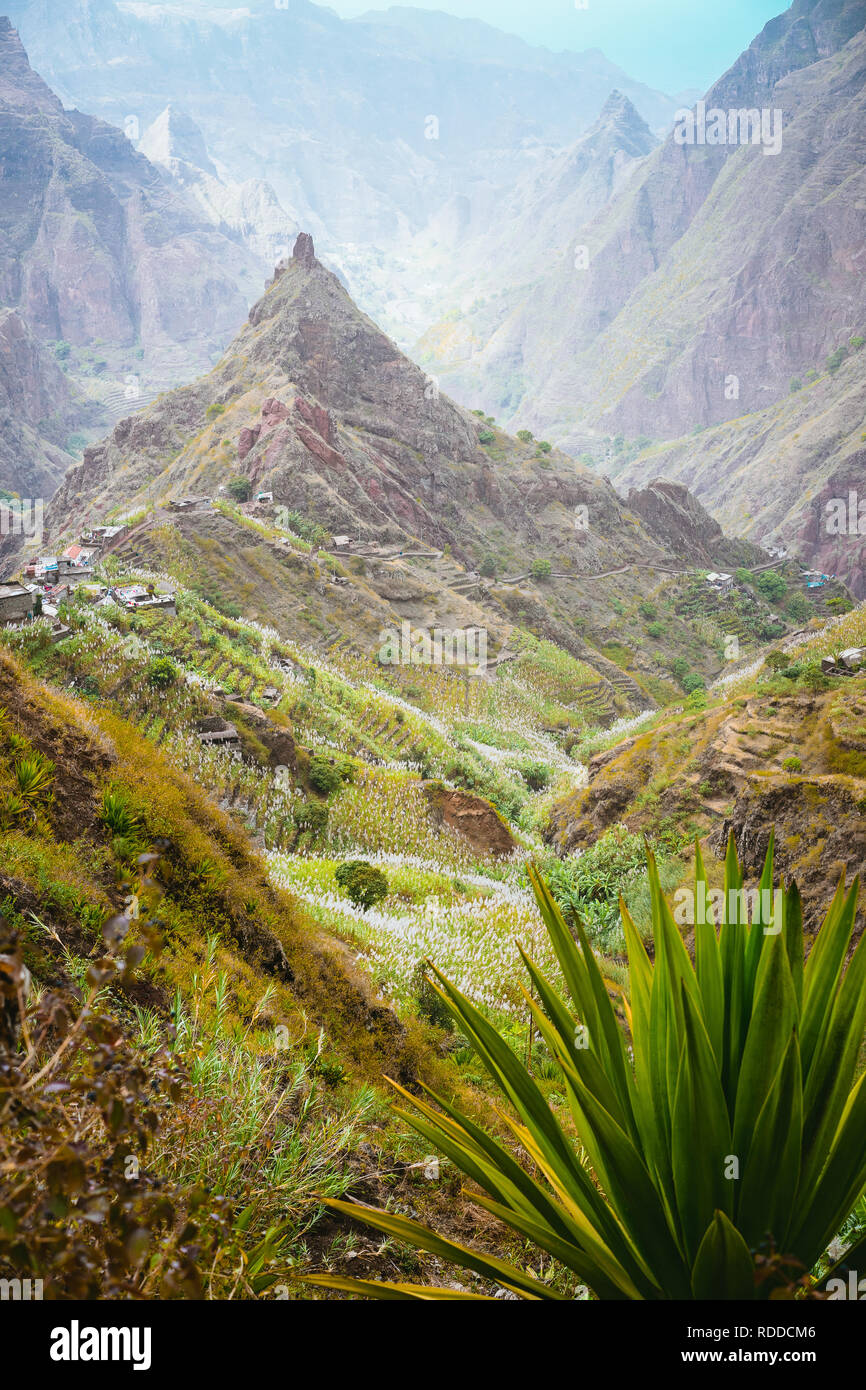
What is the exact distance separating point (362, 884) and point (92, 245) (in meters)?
176

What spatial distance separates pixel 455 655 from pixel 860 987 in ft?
102

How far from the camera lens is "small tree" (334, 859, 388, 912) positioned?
8781 millimetres

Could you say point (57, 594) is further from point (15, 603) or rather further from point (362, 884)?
point (362, 884)

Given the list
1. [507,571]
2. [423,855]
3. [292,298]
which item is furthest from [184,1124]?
[292,298]

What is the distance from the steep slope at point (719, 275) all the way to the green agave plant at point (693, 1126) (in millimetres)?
145637

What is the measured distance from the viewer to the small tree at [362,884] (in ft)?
28.8

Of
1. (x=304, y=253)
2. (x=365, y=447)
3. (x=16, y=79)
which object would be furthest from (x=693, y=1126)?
(x=16, y=79)

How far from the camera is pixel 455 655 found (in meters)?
33.1

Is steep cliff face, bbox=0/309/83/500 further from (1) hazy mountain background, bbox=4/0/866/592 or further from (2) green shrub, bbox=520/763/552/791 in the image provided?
(2) green shrub, bbox=520/763/552/791

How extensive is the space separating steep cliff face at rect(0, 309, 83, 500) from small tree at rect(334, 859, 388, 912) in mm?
97746

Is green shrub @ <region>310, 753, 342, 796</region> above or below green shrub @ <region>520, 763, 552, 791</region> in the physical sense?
below

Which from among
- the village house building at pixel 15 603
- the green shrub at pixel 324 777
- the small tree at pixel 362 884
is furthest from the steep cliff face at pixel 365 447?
the small tree at pixel 362 884

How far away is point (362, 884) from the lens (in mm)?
8945

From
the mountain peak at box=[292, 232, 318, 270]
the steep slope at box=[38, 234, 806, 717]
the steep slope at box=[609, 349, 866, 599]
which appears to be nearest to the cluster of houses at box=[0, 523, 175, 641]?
the steep slope at box=[38, 234, 806, 717]
